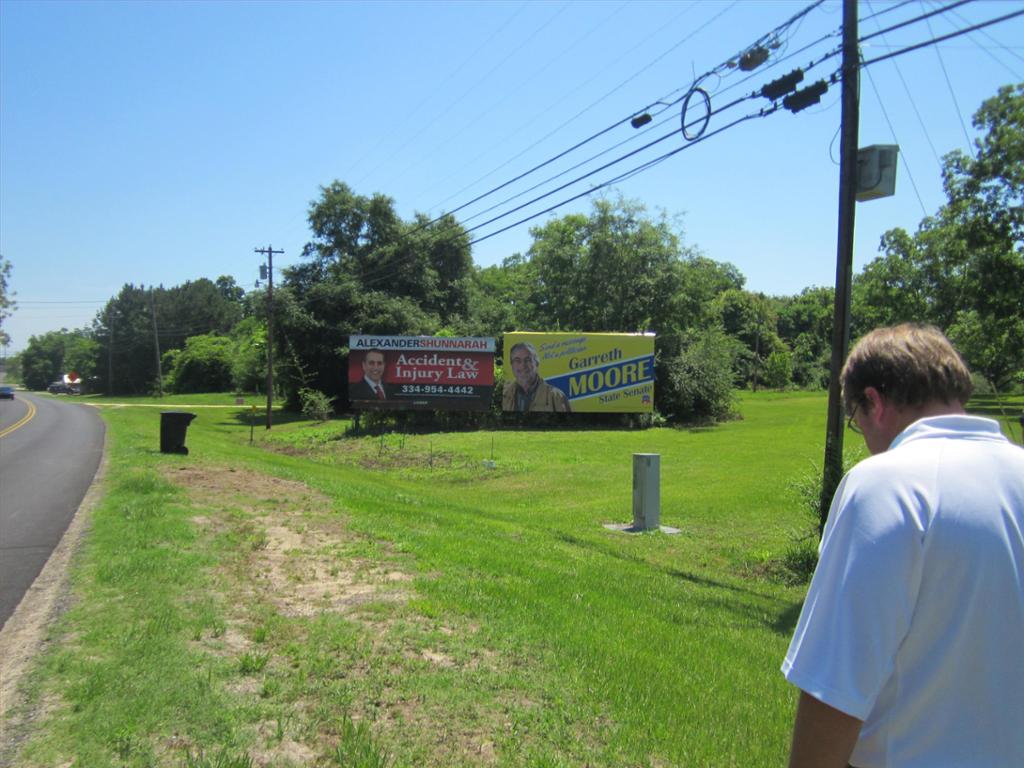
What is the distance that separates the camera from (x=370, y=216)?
59.4 metres

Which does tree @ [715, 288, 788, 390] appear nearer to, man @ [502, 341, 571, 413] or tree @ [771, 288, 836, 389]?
tree @ [771, 288, 836, 389]

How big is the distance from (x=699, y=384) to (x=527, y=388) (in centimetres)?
1001

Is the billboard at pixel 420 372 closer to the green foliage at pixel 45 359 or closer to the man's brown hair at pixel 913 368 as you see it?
the man's brown hair at pixel 913 368

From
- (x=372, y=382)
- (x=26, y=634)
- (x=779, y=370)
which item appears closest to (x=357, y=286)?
(x=372, y=382)

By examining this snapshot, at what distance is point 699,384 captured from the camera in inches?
1618

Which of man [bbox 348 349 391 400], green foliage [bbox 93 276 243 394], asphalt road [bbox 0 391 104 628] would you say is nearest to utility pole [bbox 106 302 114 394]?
green foliage [bbox 93 276 243 394]

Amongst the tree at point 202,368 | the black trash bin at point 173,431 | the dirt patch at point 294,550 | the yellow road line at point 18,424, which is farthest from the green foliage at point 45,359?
the dirt patch at point 294,550

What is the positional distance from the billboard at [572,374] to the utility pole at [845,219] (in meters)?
27.3

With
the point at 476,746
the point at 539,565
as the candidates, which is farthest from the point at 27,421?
the point at 476,746

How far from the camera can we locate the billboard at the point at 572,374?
124 ft

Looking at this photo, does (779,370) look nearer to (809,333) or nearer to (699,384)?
(809,333)

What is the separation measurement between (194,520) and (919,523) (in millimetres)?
9963

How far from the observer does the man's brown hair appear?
1.97 m

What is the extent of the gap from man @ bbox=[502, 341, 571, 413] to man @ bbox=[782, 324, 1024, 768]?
→ 36.1 meters
